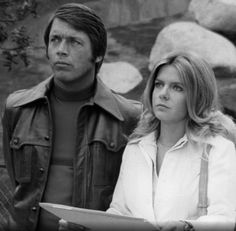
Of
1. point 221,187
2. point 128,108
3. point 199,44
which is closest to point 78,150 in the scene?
point 128,108

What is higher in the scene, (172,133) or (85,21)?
(85,21)

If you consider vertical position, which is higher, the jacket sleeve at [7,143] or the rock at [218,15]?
the rock at [218,15]

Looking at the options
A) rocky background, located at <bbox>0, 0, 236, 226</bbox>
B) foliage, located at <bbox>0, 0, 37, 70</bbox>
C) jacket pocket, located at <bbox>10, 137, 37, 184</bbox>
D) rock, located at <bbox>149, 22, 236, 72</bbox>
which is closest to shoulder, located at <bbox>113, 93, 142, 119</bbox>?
jacket pocket, located at <bbox>10, 137, 37, 184</bbox>

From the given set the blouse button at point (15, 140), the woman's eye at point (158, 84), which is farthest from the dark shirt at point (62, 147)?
the woman's eye at point (158, 84)

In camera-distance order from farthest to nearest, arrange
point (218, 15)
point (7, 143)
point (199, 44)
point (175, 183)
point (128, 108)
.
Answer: point (218, 15) → point (199, 44) → point (7, 143) → point (128, 108) → point (175, 183)

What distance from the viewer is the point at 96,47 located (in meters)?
3.42

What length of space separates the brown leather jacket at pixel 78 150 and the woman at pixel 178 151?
8.3 inches

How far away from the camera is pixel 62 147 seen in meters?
3.34

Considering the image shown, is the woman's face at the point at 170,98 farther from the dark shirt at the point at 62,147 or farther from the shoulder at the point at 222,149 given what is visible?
the dark shirt at the point at 62,147

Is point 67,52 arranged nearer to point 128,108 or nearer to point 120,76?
point 128,108

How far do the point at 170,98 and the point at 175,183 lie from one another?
38cm

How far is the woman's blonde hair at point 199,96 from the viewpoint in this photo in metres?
2.98

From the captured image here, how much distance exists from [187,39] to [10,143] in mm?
4758

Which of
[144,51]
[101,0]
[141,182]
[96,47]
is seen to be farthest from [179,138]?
[101,0]
